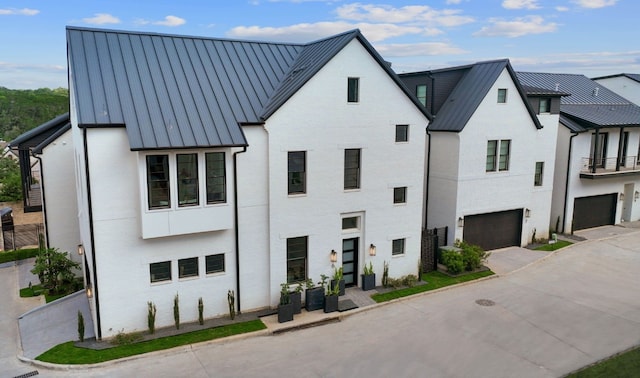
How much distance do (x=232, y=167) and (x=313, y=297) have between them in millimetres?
5669

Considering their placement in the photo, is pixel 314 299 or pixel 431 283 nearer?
pixel 314 299

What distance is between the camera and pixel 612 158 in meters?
29.1

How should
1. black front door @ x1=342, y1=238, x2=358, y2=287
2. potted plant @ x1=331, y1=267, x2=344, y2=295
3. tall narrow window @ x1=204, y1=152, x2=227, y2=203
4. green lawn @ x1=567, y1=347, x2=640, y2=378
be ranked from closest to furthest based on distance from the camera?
1. green lawn @ x1=567, y1=347, x2=640, y2=378
2. tall narrow window @ x1=204, y1=152, x2=227, y2=203
3. potted plant @ x1=331, y1=267, x2=344, y2=295
4. black front door @ x1=342, y1=238, x2=358, y2=287

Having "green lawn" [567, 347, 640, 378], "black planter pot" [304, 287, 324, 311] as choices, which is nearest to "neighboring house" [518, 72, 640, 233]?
"green lawn" [567, 347, 640, 378]

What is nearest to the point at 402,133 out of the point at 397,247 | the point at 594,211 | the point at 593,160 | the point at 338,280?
the point at 397,247

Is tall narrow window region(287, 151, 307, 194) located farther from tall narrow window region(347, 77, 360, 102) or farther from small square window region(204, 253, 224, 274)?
small square window region(204, 253, 224, 274)

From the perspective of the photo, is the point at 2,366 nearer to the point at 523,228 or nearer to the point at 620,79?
the point at 523,228

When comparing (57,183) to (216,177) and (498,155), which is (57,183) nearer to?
(216,177)

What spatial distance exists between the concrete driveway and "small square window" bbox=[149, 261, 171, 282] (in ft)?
8.23

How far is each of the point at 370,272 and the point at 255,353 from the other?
254 inches

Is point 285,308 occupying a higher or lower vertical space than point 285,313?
higher

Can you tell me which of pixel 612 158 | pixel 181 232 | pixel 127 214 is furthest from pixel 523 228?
pixel 127 214

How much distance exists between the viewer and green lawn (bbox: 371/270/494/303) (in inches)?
729

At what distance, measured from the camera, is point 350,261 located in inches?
757
